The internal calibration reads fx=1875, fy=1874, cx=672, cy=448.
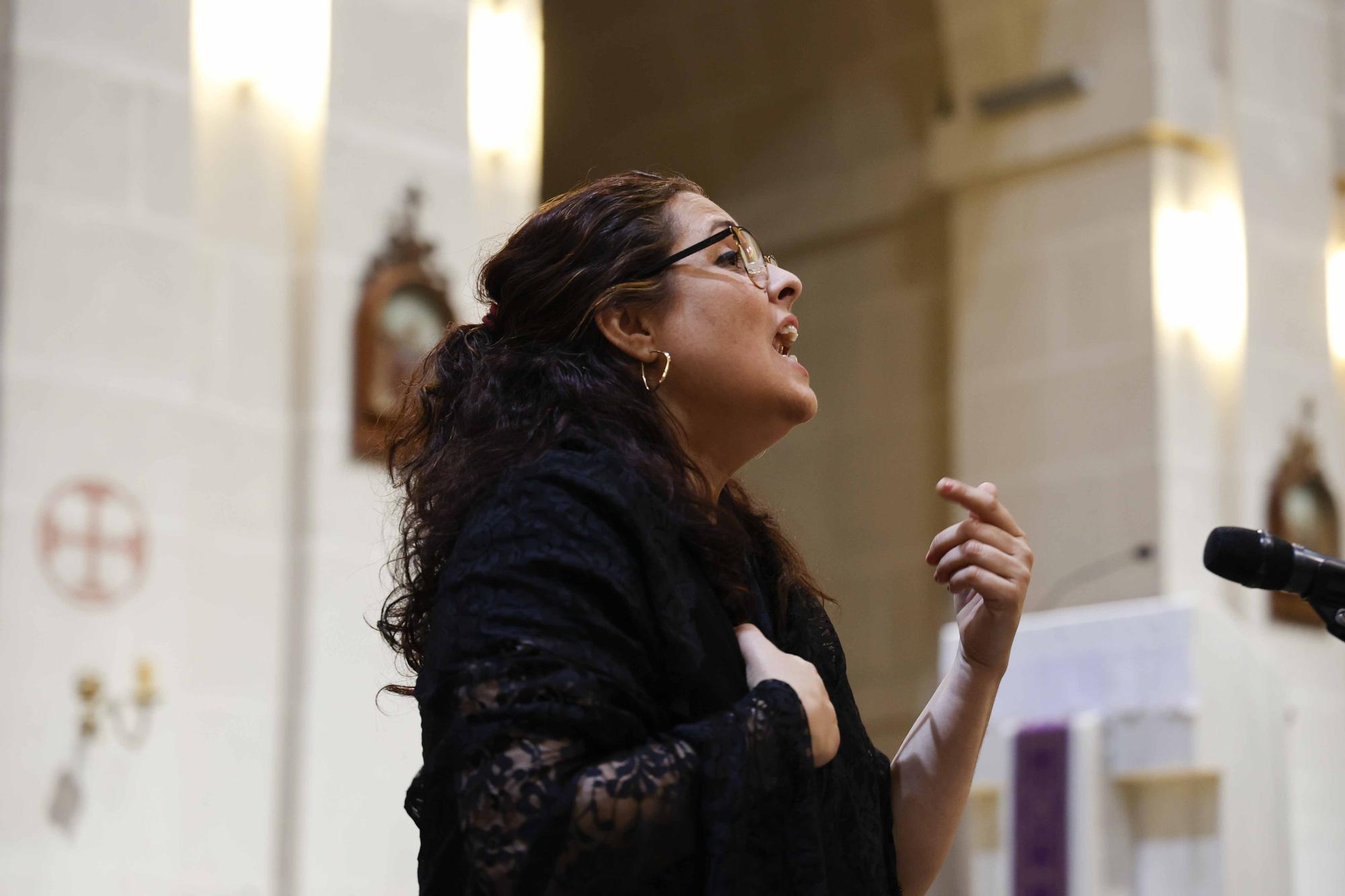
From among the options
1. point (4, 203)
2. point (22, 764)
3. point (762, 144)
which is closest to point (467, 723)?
point (22, 764)

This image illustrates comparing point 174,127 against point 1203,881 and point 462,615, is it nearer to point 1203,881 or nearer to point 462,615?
point 1203,881

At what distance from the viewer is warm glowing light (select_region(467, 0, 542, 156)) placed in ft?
27.0

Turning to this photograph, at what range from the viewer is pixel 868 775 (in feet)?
7.68

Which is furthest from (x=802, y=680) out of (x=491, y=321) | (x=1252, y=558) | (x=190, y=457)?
(x=190, y=457)

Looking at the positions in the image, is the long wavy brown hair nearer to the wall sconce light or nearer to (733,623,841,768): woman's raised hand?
(733,623,841,768): woman's raised hand

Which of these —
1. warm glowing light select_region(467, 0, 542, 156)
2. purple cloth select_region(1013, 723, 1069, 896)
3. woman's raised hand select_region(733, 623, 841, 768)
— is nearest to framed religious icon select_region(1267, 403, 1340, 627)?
purple cloth select_region(1013, 723, 1069, 896)

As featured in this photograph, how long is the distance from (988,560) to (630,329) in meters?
0.53

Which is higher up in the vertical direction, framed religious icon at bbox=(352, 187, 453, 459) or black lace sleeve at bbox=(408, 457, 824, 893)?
framed religious icon at bbox=(352, 187, 453, 459)

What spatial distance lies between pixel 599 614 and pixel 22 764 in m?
4.65

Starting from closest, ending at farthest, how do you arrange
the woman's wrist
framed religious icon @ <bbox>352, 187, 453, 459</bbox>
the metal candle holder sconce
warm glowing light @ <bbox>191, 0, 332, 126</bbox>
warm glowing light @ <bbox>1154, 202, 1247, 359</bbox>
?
the woman's wrist
the metal candle holder sconce
warm glowing light @ <bbox>191, 0, 332, 126</bbox>
framed religious icon @ <bbox>352, 187, 453, 459</bbox>
warm glowing light @ <bbox>1154, 202, 1247, 359</bbox>

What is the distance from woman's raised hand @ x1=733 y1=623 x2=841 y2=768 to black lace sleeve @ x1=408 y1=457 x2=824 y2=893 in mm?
29

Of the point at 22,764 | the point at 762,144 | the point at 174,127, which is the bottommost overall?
the point at 22,764

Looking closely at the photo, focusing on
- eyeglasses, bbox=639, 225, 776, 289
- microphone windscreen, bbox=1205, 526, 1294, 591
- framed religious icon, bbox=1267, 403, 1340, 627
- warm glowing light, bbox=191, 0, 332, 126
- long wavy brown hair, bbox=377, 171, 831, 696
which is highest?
warm glowing light, bbox=191, 0, 332, 126

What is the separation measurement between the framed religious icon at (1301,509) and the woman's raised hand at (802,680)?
8961 mm
